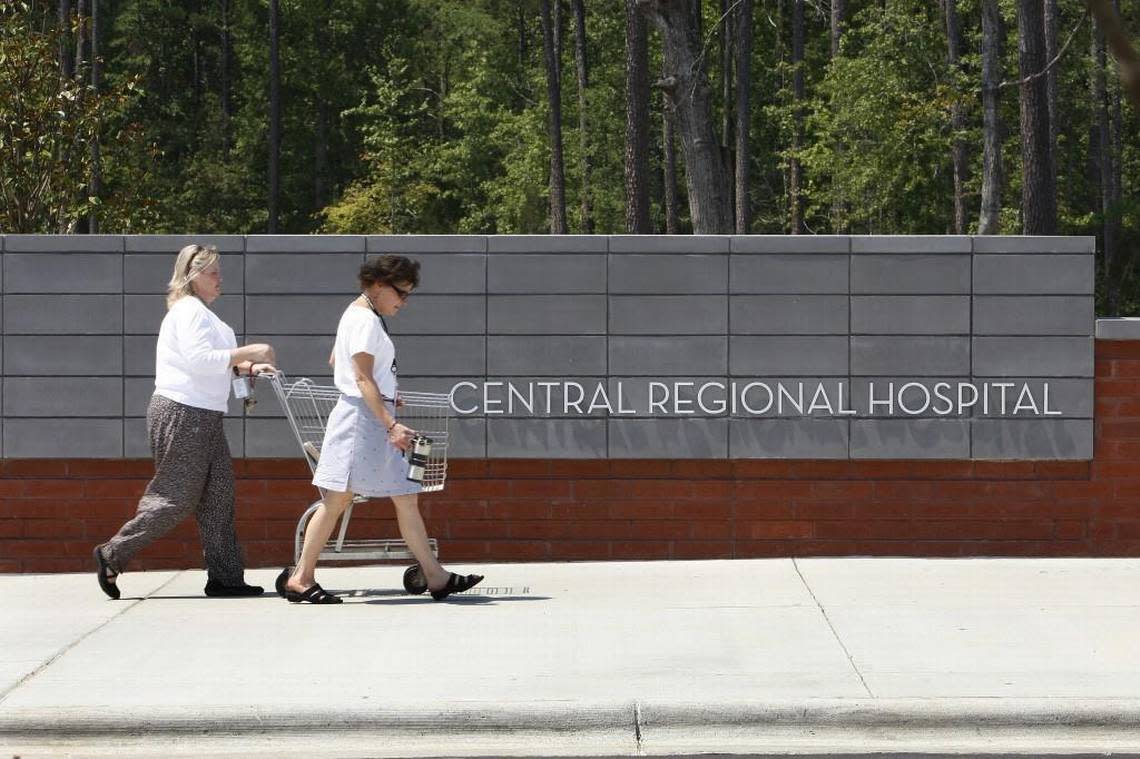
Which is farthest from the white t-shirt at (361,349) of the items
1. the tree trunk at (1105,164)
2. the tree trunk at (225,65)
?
the tree trunk at (225,65)

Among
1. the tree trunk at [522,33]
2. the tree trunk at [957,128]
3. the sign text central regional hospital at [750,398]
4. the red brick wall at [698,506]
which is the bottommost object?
the red brick wall at [698,506]

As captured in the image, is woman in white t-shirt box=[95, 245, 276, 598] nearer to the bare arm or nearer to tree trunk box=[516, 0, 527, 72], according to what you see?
the bare arm

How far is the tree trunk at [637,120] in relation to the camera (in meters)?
21.9

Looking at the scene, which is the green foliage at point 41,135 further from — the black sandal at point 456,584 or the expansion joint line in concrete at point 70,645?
the black sandal at point 456,584

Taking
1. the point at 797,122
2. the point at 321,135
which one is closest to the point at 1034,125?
the point at 797,122

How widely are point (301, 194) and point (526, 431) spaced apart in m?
49.0

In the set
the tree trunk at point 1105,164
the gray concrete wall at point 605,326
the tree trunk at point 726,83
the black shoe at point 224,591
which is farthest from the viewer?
the tree trunk at point 726,83

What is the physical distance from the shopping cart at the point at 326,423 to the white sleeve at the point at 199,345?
286mm

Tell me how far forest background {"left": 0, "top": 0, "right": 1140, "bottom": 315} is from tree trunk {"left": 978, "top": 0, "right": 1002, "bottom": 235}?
8cm

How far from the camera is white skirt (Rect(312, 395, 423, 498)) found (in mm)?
8469

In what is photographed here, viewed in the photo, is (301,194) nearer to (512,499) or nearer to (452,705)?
(512,499)

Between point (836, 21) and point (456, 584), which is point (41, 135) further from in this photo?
point (836, 21)

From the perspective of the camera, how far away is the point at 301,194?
57.8 m

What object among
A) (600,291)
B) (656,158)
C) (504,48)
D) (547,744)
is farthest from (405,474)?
(504,48)
